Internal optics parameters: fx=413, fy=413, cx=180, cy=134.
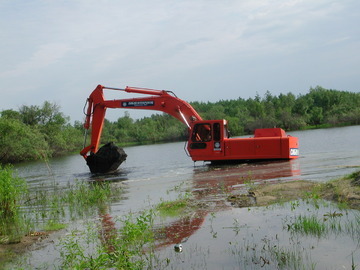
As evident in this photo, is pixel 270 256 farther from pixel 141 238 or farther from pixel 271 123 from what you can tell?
pixel 271 123

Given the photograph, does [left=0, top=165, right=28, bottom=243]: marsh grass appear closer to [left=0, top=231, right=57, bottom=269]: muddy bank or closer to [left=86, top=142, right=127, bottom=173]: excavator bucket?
[left=0, top=231, right=57, bottom=269]: muddy bank

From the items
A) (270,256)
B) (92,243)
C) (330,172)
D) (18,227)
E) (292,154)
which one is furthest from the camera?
(292,154)

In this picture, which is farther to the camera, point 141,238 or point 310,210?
point 310,210

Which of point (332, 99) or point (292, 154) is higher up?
point (332, 99)

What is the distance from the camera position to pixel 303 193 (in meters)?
8.70

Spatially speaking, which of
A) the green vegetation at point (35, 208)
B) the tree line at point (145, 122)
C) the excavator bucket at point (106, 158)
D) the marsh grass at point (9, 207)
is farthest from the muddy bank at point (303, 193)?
the tree line at point (145, 122)

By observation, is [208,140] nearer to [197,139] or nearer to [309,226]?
[197,139]

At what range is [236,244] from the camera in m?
5.96

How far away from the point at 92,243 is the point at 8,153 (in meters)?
43.7

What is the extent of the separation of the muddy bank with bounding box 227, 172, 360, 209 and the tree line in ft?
121

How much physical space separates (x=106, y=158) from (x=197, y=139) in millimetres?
4481

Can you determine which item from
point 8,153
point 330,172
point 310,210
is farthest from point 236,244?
point 8,153

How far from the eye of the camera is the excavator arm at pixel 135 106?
18969mm

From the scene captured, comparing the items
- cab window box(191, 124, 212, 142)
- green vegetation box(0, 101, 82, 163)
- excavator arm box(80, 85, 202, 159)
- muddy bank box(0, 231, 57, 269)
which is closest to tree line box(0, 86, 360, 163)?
green vegetation box(0, 101, 82, 163)
